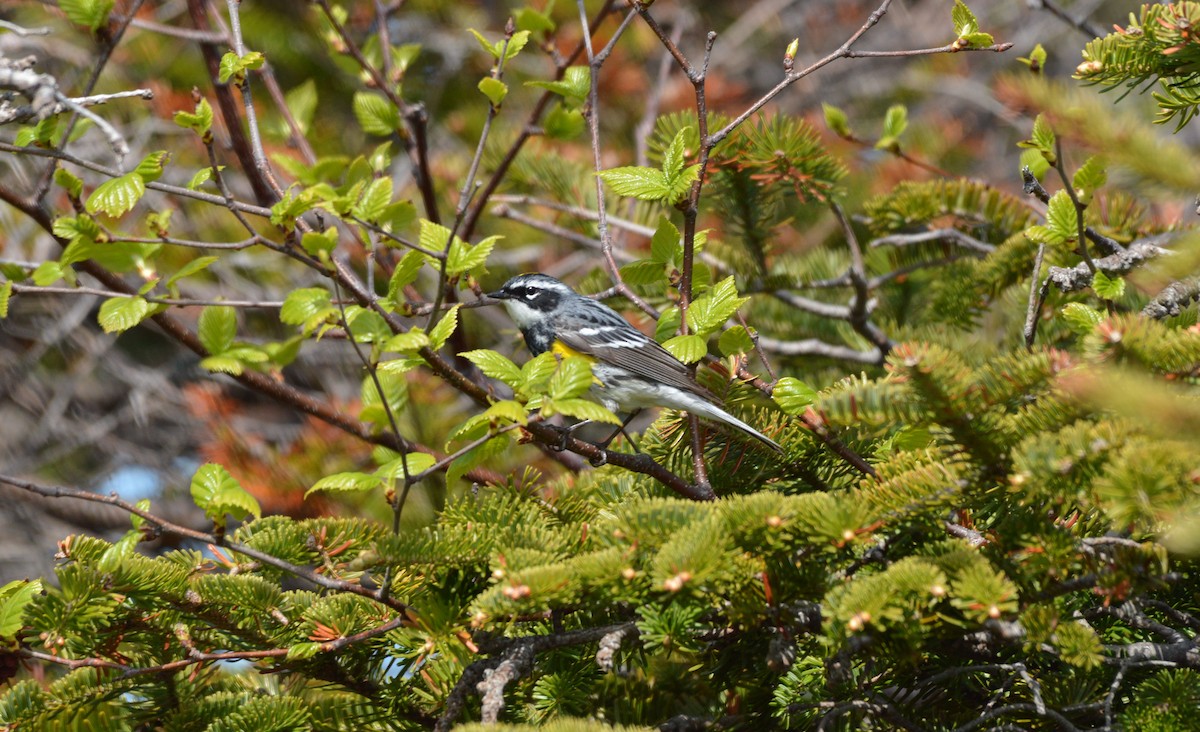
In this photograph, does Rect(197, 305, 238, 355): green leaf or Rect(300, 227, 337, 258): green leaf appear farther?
Rect(197, 305, 238, 355): green leaf

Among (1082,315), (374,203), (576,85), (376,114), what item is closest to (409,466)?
(374,203)

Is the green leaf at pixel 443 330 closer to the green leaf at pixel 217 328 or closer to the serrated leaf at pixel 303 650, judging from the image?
the serrated leaf at pixel 303 650

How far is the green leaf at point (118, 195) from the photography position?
1.81 metres

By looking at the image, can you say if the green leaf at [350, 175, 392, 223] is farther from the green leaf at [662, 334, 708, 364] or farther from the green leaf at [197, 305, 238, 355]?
the green leaf at [662, 334, 708, 364]

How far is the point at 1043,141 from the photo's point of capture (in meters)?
1.98

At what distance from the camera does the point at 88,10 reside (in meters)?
2.26

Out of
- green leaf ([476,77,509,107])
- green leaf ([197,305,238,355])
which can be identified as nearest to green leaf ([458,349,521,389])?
green leaf ([197,305,238,355])

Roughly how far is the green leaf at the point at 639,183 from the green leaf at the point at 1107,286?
0.86m

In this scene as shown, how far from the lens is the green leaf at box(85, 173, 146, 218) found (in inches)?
71.2

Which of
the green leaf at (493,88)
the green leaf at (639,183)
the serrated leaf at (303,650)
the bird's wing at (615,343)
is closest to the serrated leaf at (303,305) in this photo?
the serrated leaf at (303,650)

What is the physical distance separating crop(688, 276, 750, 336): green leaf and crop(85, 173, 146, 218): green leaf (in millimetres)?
1075

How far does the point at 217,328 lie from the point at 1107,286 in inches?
72.1

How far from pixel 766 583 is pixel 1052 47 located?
626 cm

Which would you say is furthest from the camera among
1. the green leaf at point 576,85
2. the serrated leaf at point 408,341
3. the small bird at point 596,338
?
the small bird at point 596,338
